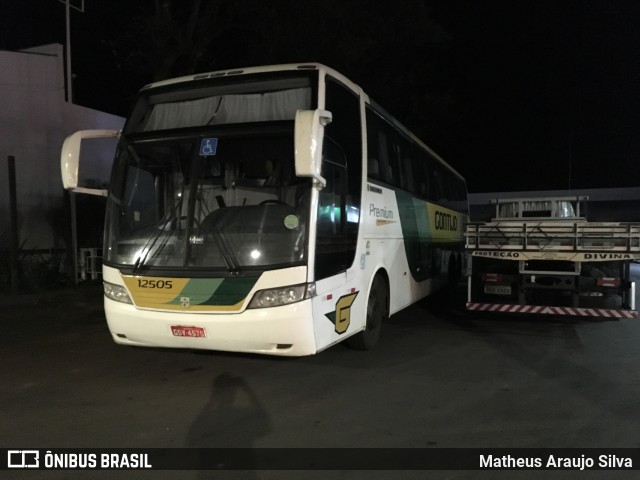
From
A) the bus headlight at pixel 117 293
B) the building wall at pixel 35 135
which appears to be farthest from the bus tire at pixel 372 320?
the building wall at pixel 35 135

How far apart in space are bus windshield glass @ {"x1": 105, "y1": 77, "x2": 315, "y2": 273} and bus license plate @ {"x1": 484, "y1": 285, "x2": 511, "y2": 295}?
16.0ft

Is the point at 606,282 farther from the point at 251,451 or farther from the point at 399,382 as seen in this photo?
the point at 251,451

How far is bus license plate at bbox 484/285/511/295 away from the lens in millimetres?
8703

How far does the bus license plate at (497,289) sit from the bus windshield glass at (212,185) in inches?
192

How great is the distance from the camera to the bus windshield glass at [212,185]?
527 cm

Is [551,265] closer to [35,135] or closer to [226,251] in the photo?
[226,251]

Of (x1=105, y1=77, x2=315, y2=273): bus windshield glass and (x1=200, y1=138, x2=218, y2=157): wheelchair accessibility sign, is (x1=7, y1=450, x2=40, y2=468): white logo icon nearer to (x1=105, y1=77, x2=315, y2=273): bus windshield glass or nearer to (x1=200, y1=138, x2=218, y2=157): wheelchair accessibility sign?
(x1=105, y1=77, x2=315, y2=273): bus windshield glass

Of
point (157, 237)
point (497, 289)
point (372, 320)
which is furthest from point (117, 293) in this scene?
point (497, 289)

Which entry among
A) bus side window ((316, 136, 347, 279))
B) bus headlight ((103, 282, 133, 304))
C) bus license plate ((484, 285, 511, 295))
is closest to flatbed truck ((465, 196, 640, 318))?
bus license plate ((484, 285, 511, 295))

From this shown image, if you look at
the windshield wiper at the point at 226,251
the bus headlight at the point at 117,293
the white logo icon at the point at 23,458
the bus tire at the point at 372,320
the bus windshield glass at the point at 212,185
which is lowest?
the white logo icon at the point at 23,458

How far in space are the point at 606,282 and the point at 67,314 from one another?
9762 millimetres

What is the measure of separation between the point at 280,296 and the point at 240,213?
102 cm

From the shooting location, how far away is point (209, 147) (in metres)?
5.50

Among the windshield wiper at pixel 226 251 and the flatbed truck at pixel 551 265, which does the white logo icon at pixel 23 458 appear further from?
the flatbed truck at pixel 551 265
